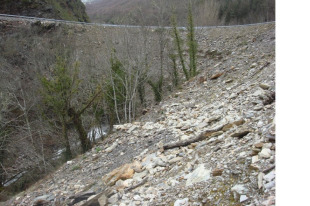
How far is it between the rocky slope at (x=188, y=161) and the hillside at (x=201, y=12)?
8624 mm

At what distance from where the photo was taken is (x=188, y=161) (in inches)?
177

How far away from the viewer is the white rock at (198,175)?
3.51 m

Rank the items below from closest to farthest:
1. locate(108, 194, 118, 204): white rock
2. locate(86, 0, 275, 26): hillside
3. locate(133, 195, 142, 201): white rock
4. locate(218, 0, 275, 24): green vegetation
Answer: locate(133, 195, 142, 201): white rock, locate(108, 194, 118, 204): white rock, locate(86, 0, 275, 26): hillside, locate(218, 0, 275, 24): green vegetation

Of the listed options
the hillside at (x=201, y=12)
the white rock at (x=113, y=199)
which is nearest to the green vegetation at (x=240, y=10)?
the hillside at (x=201, y=12)

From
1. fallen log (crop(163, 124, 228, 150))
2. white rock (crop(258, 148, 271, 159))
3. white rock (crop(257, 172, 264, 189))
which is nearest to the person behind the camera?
white rock (crop(257, 172, 264, 189))

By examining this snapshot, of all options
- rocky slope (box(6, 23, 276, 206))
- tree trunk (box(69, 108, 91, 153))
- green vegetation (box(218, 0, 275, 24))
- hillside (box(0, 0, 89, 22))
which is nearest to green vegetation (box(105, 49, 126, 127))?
tree trunk (box(69, 108, 91, 153))

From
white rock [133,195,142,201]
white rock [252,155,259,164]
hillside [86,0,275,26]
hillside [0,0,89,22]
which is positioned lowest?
white rock [133,195,142,201]

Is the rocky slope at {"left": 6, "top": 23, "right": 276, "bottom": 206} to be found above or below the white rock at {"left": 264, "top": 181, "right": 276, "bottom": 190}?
below

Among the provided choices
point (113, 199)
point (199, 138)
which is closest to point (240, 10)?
point (199, 138)

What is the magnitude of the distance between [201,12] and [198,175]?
23.6 meters

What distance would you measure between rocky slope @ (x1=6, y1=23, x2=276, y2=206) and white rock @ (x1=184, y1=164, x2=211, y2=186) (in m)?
0.01

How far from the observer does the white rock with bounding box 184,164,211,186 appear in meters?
3.51

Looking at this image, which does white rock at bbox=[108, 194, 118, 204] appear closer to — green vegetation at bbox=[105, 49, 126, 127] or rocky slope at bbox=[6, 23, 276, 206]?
rocky slope at bbox=[6, 23, 276, 206]

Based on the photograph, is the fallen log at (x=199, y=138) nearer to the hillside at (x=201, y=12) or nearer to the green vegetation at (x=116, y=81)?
the green vegetation at (x=116, y=81)
